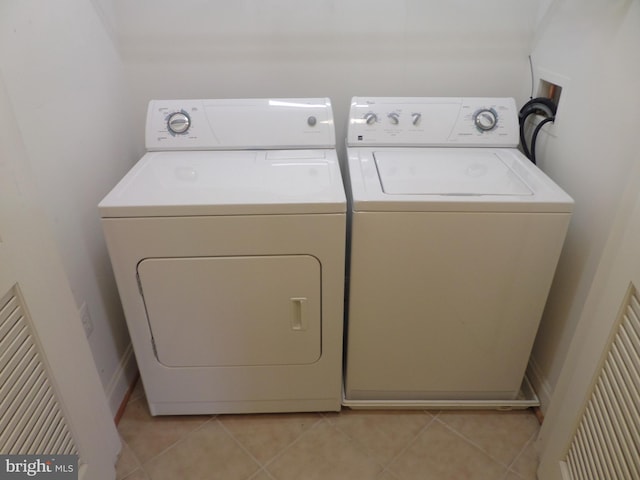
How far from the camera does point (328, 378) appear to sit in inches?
64.1

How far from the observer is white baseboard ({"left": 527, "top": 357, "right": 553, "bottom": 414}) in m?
1.67

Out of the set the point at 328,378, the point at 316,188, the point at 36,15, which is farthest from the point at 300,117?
the point at 328,378

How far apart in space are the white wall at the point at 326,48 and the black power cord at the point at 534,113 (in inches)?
6.2

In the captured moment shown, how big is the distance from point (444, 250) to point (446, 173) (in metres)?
0.28

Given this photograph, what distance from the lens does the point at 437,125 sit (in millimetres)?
1691

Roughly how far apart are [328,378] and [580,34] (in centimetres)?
142

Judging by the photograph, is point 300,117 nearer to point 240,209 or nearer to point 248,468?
point 240,209

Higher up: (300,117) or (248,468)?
(300,117)

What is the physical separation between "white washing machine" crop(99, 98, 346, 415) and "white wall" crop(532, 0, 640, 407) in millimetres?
768

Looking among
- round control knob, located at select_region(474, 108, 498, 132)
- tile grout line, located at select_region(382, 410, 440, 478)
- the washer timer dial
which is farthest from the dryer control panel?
tile grout line, located at select_region(382, 410, 440, 478)

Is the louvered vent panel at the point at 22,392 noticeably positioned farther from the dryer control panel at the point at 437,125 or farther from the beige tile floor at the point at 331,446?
the dryer control panel at the point at 437,125

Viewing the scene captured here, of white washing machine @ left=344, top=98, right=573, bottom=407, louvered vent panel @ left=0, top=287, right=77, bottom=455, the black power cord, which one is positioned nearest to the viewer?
louvered vent panel @ left=0, top=287, right=77, bottom=455

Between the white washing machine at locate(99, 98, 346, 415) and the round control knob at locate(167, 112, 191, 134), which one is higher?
Answer: the round control knob at locate(167, 112, 191, 134)

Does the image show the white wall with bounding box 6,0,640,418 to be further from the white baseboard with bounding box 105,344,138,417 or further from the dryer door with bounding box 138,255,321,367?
the dryer door with bounding box 138,255,321,367
